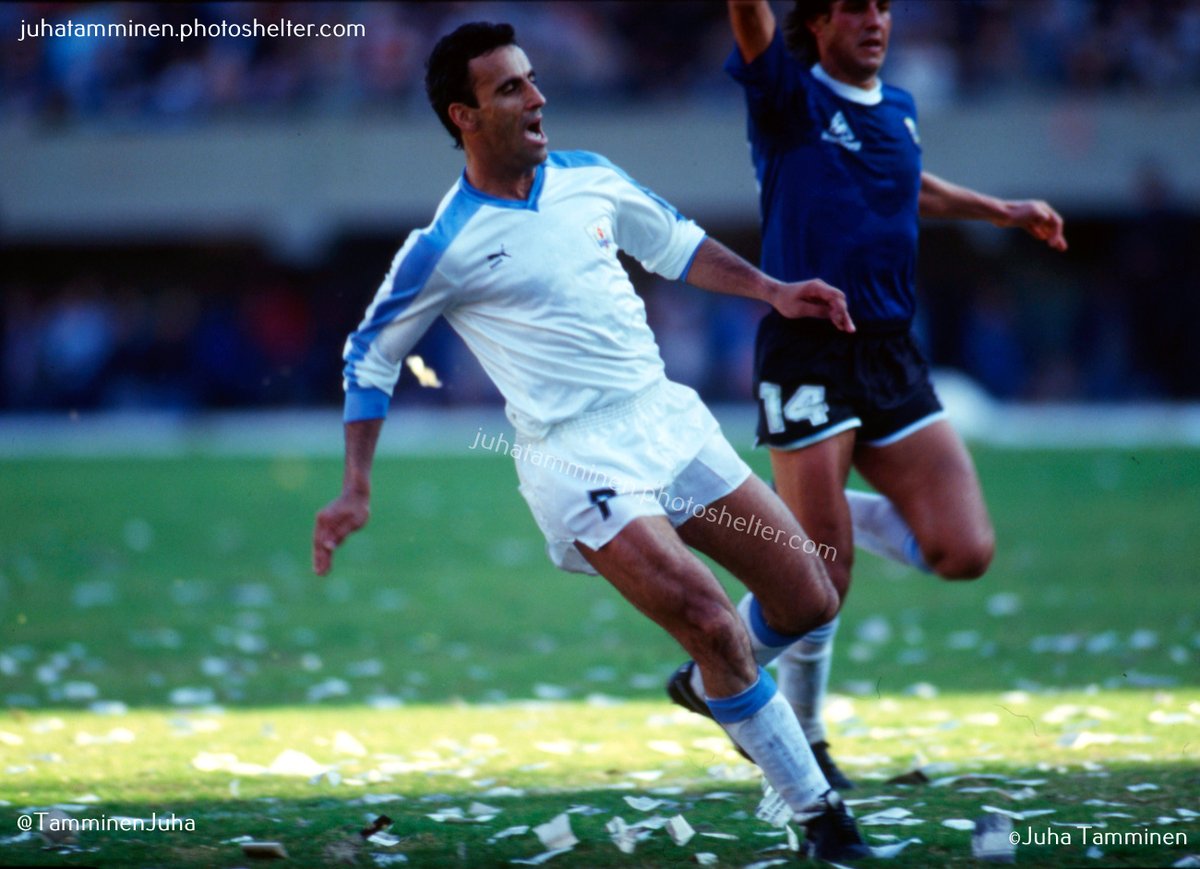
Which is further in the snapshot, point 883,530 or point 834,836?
point 883,530

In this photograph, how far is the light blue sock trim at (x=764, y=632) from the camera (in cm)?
515

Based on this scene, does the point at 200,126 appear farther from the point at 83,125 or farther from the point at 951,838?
the point at 951,838

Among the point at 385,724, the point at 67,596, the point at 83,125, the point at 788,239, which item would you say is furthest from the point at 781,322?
the point at 83,125

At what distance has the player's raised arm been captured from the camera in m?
5.37

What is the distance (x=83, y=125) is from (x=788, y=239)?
22534 millimetres

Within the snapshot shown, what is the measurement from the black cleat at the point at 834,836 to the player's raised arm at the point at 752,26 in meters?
2.56

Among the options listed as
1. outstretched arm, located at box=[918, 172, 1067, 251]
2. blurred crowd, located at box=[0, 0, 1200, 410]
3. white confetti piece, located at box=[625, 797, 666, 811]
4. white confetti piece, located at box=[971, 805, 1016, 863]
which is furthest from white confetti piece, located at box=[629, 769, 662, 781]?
blurred crowd, located at box=[0, 0, 1200, 410]

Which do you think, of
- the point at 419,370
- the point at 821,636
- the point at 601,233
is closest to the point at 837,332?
the point at 821,636

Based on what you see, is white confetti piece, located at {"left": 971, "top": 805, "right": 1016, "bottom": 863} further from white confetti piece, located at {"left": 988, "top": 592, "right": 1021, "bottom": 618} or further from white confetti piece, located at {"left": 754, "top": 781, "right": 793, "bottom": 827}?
white confetti piece, located at {"left": 988, "top": 592, "right": 1021, "bottom": 618}

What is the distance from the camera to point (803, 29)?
5.90m

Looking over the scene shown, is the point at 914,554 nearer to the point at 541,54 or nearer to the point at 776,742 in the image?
the point at 776,742

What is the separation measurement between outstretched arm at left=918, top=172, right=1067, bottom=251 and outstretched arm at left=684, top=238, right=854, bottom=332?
1.35m

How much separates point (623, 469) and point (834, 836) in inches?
47.4

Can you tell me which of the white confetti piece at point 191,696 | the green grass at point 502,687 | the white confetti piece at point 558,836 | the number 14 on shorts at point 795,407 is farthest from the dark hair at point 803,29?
the white confetti piece at point 191,696
